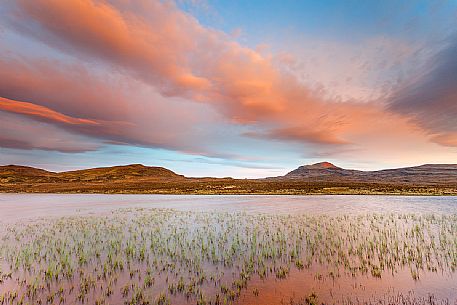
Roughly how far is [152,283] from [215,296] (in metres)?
3.22

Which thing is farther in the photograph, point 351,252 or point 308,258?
point 351,252

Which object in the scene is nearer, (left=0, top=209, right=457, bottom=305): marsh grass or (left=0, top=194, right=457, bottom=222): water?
(left=0, top=209, right=457, bottom=305): marsh grass

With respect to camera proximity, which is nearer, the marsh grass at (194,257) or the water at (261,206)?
the marsh grass at (194,257)

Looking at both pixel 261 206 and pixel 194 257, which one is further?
pixel 261 206

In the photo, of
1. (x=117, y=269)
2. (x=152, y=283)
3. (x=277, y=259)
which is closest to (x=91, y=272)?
(x=117, y=269)

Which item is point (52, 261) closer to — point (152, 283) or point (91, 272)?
point (91, 272)

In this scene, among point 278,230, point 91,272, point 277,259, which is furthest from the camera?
point 278,230

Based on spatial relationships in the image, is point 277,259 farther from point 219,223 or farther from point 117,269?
point 219,223

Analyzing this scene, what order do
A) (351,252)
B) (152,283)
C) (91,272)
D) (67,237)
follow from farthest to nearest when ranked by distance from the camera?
(67,237)
(351,252)
(91,272)
(152,283)

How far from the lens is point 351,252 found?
15.9 meters

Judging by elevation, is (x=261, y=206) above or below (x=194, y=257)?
above

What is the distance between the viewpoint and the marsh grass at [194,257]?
10547 mm

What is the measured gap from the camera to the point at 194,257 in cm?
1527

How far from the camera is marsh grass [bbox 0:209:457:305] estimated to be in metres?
10.5
